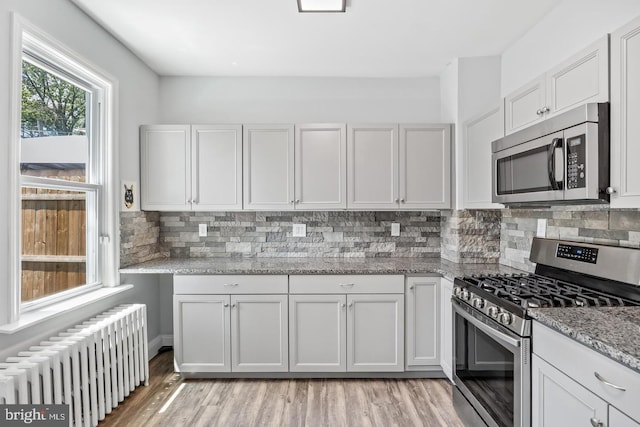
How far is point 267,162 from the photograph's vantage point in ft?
10.5

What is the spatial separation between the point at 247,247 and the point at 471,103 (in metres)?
2.33

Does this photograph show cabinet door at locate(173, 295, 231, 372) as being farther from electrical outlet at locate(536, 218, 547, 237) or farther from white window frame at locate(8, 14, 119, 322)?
electrical outlet at locate(536, 218, 547, 237)

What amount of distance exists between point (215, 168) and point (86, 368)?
174cm

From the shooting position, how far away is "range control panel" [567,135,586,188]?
1.66 m

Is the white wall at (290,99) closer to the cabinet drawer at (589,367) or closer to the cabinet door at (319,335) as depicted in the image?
the cabinet door at (319,335)

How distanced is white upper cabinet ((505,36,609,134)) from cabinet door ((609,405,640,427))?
4.06ft

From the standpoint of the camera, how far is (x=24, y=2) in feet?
6.29

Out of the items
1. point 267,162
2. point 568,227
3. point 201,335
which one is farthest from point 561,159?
point 201,335

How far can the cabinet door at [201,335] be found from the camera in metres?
2.85

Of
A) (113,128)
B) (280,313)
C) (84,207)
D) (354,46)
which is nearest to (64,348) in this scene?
(84,207)

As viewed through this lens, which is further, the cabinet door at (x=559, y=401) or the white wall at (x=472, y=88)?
the white wall at (x=472, y=88)

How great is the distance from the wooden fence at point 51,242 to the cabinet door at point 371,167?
2029 millimetres

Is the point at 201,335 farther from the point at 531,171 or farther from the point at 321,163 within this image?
the point at 531,171

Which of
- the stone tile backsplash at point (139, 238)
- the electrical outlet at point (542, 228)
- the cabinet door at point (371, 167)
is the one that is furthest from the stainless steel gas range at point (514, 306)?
the stone tile backsplash at point (139, 238)
